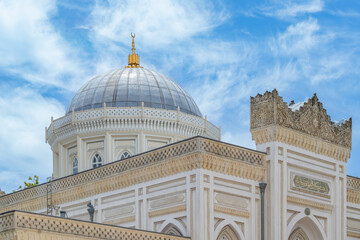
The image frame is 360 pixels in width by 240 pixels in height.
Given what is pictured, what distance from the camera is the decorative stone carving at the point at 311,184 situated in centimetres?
2647

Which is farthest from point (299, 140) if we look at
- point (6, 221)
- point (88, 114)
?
point (6, 221)

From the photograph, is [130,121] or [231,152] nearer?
[231,152]

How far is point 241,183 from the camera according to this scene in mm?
25125

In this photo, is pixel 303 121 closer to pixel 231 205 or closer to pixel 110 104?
pixel 231 205

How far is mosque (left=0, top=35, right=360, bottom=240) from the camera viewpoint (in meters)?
23.8

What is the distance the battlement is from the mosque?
0.11 feet

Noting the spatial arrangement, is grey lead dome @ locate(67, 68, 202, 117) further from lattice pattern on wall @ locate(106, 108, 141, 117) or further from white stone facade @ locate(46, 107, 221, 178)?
white stone facade @ locate(46, 107, 221, 178)

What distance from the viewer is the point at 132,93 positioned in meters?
34.7

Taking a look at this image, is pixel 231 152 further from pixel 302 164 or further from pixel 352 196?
pixel 352 196

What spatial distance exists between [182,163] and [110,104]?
10.7 m

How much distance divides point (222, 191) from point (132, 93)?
36.8 feet

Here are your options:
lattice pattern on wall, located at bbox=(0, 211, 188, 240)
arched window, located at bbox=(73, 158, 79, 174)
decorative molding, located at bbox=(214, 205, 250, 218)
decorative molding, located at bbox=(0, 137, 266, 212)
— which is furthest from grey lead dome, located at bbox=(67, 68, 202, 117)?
lattice pattern on wall, located at bbox=(0, 211, 188, 240)

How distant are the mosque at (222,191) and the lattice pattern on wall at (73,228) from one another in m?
0.03

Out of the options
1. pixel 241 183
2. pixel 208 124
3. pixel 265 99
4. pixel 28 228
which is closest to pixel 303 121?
pixel 265 99
